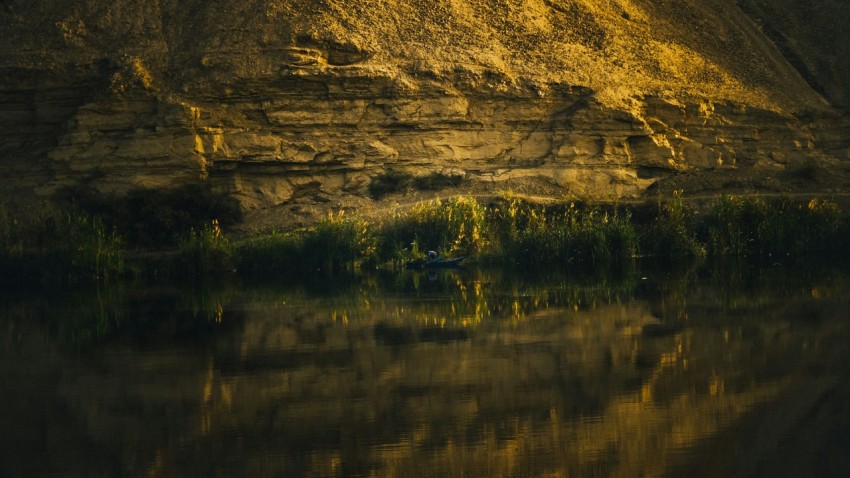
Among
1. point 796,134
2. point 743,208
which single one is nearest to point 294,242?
point 743,208

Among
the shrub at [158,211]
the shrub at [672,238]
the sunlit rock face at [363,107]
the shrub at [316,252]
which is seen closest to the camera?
the shrub at [672,238]

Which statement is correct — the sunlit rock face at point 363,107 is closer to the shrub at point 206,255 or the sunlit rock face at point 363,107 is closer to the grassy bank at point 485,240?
the grassy bank at point 485,240

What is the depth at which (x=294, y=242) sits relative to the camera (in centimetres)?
3553

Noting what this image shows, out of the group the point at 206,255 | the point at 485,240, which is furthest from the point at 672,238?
the point at 206,255

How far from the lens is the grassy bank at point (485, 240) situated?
112ft

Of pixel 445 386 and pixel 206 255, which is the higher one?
pixel 445 386

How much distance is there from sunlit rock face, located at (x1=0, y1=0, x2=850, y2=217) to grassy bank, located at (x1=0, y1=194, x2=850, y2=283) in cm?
388

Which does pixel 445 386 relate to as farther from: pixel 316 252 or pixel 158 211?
pixel 158 211

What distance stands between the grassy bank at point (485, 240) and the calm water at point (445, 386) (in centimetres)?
925

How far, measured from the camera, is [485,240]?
36.1m

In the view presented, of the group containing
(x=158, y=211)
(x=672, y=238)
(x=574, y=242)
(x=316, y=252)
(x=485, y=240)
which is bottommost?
(x=316, y=252)

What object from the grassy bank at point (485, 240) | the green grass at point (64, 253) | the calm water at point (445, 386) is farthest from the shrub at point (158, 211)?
the calm water at point (445, 386)

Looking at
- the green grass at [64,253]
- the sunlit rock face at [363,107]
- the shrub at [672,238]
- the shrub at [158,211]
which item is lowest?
the green grass at [64,253]

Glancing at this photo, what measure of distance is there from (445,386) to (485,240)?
21630mm
